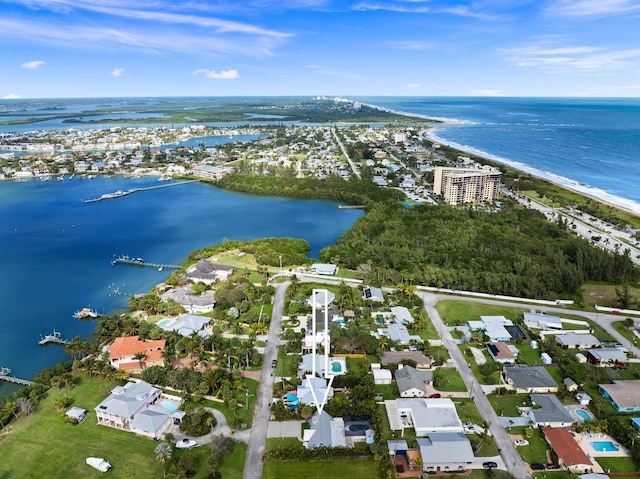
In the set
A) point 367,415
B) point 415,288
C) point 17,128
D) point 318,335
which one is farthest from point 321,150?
point 17,128

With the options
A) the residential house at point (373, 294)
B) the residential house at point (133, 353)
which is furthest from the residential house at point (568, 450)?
the residential house at point (133, 353)

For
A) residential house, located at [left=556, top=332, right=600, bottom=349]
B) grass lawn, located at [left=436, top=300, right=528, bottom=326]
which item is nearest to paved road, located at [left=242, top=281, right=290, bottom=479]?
grass lawn, located at [left=436, top=300, right=528, bottom=326]

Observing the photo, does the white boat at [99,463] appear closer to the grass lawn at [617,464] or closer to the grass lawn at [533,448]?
the grass lawn at [533,448]

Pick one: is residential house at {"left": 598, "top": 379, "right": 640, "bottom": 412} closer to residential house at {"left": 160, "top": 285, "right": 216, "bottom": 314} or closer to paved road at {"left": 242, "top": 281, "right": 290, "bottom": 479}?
paved road at {"left": 242, "top": 281, "right": 290, "bottom": 479}

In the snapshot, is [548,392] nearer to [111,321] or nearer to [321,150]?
[111,321]

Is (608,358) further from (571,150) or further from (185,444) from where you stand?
(571,150)

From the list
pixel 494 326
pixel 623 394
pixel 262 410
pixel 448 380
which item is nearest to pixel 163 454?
pixel 262 410
